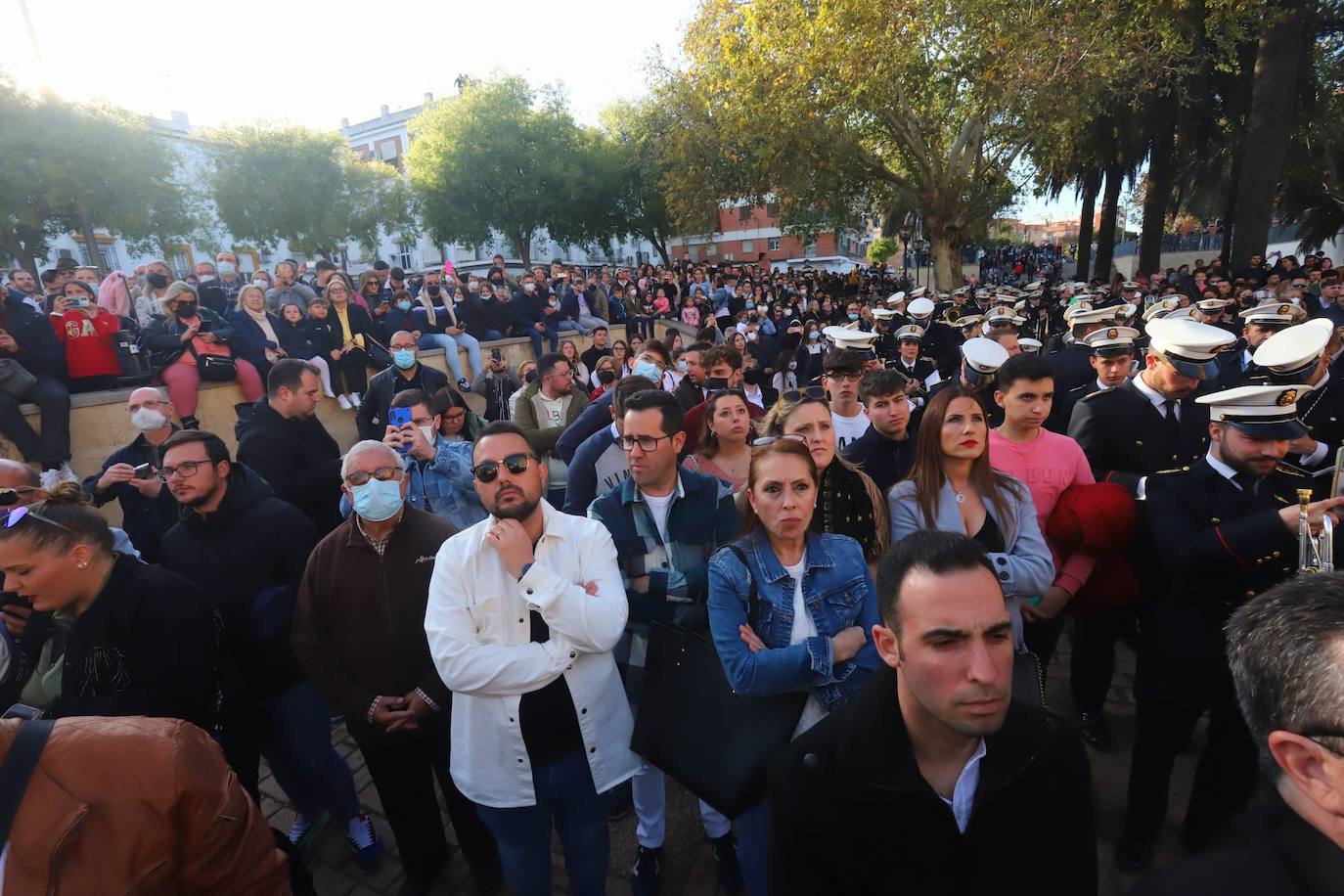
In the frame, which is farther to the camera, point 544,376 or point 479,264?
point 479,264

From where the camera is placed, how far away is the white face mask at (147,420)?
410 cm

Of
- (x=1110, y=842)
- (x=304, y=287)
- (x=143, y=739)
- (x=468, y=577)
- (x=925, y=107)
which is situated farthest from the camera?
(x=925, y=107)

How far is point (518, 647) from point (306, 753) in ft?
5.56

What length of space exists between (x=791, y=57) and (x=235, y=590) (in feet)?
49.2

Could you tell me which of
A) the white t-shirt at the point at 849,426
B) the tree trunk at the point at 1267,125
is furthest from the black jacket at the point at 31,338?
the tree trunk at the point at 1267,125

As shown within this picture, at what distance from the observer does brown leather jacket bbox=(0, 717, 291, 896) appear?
1460mm

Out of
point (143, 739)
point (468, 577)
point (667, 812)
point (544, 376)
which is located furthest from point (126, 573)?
point (544, 376)

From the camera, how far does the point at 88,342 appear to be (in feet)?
21.3

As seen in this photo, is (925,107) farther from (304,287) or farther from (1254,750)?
(1254,750)

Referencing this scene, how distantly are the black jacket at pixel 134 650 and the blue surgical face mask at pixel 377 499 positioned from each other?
698 millimetres

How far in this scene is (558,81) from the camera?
Result: 32.4 meters

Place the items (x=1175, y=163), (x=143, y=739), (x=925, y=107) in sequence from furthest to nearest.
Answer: (x=1175, y=163), (x=925, y=107), (x=143, y=739)

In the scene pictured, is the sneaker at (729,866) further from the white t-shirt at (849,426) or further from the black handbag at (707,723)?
the white t-shirt at (849,426)

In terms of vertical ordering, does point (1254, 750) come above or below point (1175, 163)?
below
